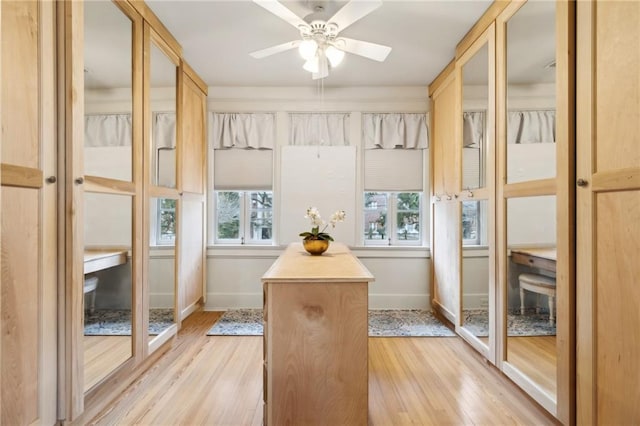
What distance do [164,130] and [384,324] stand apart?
9.76ft

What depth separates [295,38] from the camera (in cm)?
317

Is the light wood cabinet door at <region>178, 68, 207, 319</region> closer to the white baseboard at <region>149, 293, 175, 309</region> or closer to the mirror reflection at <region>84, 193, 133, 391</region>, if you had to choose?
the white baseboard at <region>149, 293, 175, 309</region>

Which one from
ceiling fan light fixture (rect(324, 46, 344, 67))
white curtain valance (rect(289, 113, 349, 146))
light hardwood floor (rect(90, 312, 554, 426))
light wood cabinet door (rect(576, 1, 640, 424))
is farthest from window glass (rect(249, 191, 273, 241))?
light wood cabinet door (rect(576, 1, 640, 424))

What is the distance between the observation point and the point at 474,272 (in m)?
2.96

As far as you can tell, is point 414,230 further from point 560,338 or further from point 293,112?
point 560,338

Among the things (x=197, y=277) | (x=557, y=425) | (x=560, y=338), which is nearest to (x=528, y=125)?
(x=560, y=338)

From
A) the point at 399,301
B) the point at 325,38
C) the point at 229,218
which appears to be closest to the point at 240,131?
the point at 229,218

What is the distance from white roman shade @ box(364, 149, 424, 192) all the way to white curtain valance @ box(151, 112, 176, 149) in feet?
7.50

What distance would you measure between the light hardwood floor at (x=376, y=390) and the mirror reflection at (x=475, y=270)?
28 centimetres

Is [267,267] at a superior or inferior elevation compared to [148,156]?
inferior

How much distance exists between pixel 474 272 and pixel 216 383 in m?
2.27

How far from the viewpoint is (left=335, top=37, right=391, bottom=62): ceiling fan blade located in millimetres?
2385

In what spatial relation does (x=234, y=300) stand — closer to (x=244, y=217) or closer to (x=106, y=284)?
(x=244, y=217)

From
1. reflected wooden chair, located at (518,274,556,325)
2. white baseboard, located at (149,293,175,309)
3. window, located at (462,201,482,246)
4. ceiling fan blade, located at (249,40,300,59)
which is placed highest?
ceiling fan blade, located at (249,40,300,59)
